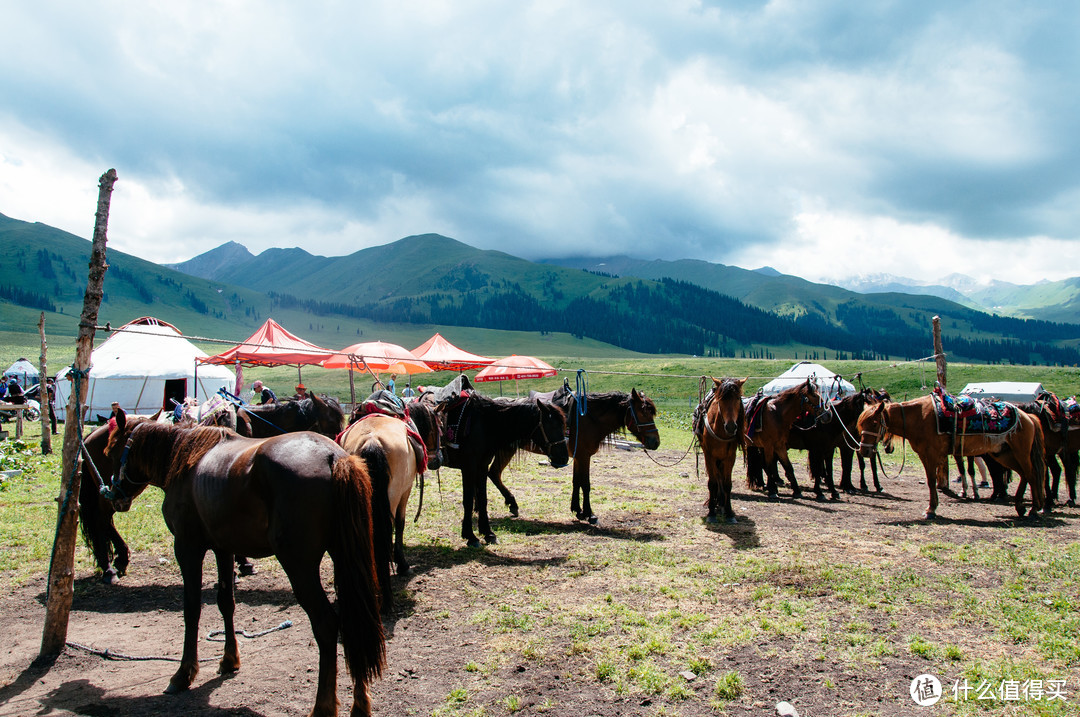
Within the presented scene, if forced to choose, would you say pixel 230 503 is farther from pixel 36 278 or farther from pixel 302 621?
pixel 36 278

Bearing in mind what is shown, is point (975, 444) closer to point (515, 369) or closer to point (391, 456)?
point (391, 456)

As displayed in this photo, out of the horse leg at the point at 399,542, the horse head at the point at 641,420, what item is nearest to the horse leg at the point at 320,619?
the horse leg at the point at 399,542

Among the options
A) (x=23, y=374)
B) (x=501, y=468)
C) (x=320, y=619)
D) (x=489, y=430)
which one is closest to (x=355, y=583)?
(x=320, y=619)

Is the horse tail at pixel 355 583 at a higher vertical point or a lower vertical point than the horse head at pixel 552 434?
lower

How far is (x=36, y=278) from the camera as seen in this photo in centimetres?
18150

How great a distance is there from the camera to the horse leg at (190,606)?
4.51 metres

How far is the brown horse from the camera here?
9805 mm

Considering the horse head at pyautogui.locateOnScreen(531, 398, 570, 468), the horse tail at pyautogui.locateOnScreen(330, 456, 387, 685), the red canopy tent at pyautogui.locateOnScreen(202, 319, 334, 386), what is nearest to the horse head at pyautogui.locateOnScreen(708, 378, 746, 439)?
the horse head at pyautogui.locateOnScreen(531, 398, 570, 468)

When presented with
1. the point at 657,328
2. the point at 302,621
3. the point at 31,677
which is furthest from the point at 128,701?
the point at 657,328

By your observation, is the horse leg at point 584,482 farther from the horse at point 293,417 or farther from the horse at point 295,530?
the horse at point 295,530

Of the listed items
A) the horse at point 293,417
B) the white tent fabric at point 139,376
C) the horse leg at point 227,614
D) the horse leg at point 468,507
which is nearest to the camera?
the horse leg at point 227,614

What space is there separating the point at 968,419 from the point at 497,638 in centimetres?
1002

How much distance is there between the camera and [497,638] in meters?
5.41

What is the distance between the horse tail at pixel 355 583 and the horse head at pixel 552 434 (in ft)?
17.3
